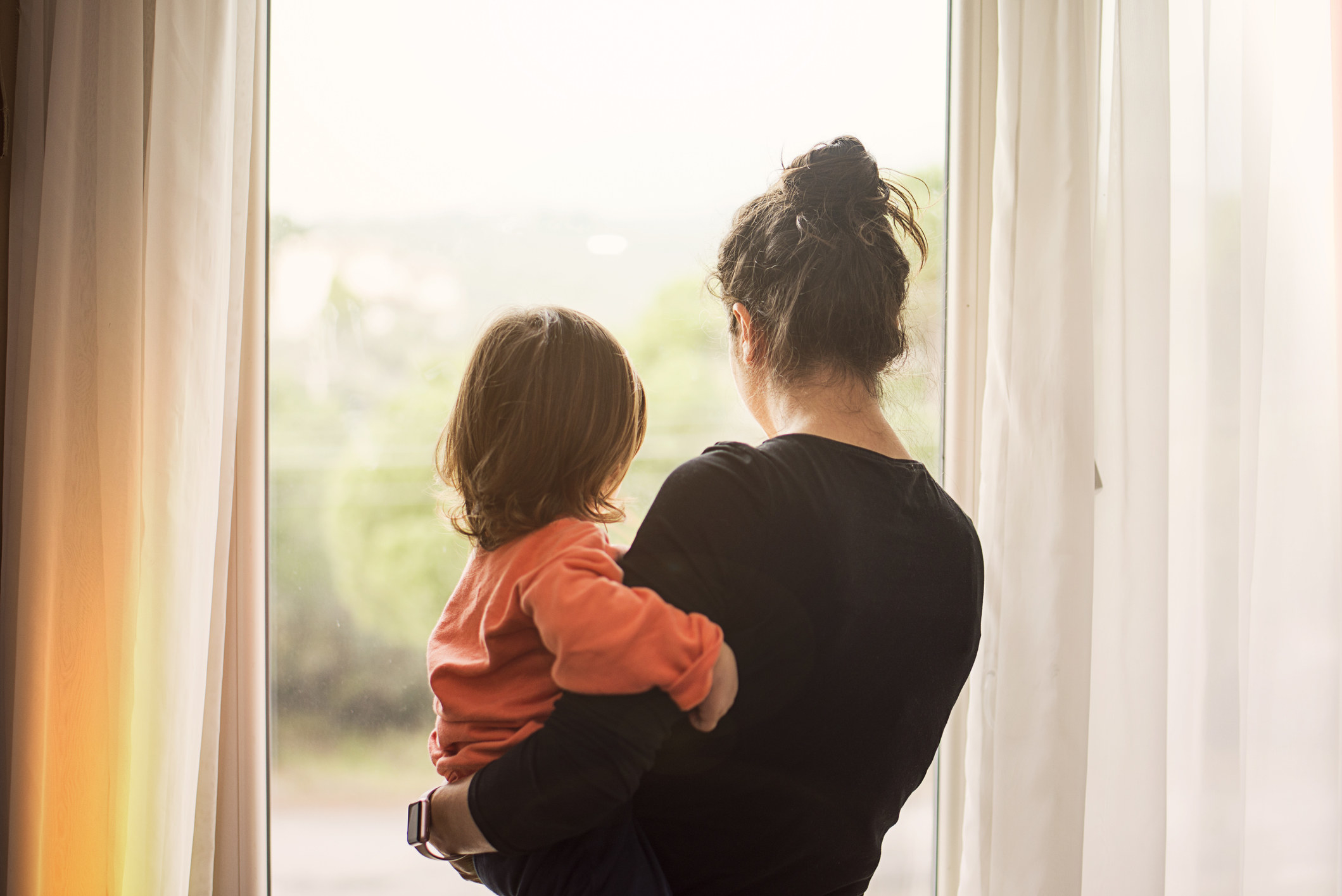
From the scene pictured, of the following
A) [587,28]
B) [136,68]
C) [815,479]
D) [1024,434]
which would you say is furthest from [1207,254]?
[136,68]

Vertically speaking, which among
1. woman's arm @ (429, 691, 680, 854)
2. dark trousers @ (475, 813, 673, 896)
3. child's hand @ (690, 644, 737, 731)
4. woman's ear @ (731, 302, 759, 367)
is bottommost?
dark trousers @ (475, 813, 673, 896)

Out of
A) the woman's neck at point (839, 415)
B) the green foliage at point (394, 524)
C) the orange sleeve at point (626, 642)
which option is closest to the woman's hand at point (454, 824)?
the orange sleeve at point (626, 642)

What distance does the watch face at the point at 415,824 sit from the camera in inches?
35.2

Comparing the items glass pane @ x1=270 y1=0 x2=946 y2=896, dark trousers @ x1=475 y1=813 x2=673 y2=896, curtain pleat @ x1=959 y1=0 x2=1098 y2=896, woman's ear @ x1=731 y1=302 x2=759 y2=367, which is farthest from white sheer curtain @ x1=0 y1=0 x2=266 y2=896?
curtain pleat @ x1=959 y1=0 x2=1098 y2=896

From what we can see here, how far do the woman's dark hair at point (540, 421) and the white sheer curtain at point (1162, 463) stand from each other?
707 mm

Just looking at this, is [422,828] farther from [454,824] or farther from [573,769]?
[573,769]

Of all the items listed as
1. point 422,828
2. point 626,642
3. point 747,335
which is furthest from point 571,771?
point 747,335

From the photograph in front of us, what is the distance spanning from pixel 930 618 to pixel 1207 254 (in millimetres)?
919

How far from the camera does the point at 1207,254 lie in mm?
1328

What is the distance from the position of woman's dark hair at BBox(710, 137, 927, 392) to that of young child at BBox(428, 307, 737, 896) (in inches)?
7.5

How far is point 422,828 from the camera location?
0.89 metres

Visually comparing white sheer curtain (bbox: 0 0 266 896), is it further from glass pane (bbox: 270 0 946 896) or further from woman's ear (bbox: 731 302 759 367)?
woman's ear (bbox: 731 302 759 367)

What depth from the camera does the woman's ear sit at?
0.97 metres

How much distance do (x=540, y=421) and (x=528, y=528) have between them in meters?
0.13
